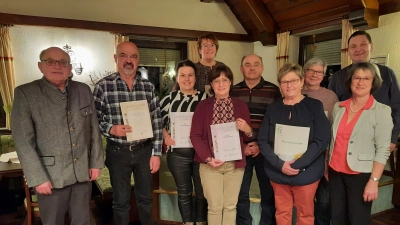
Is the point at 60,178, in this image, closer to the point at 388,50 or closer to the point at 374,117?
the point at 374,117

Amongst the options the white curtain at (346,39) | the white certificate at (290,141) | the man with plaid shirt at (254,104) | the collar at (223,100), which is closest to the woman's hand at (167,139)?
the collar at (223,100)

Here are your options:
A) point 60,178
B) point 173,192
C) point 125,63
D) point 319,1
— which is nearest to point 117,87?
point 125,63

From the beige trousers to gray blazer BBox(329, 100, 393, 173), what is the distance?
755 millimetres

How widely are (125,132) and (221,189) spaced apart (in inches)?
31.7

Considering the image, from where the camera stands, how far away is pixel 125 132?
1988 millimetres

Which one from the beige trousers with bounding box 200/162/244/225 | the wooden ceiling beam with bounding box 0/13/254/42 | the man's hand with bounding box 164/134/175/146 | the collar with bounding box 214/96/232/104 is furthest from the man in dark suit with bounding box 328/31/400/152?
the wooden ceiling beam with bounding box 0/13/254/42

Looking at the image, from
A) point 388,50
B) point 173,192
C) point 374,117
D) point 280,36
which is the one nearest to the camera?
point 374,117

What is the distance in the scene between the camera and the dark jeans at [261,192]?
7.30 feet

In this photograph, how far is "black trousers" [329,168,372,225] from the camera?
1.75m

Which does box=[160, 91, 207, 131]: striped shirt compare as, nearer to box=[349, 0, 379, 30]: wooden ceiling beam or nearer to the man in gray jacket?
the man in gray jacket

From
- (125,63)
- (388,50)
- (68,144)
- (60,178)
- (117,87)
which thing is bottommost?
(60,178)

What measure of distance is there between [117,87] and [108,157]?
0.53 m

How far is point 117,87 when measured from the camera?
6.78ft

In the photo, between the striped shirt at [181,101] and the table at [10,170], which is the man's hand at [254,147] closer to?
the striped shirt at [181,101]
